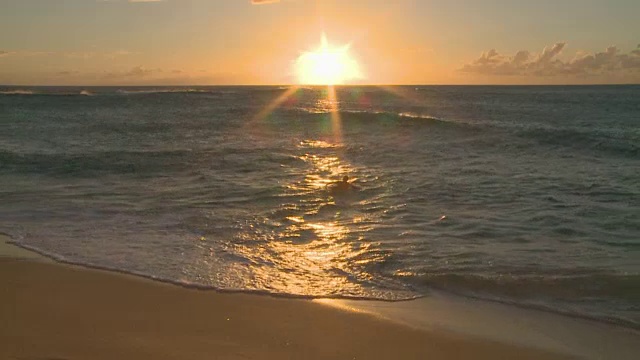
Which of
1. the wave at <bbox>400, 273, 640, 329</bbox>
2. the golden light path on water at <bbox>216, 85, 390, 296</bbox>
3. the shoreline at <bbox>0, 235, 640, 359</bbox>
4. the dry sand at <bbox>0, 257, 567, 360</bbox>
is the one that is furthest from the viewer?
the golden light path on water at <bbox>216, 85, 390, 296</bbox>

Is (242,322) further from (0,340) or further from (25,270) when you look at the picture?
(25,270)

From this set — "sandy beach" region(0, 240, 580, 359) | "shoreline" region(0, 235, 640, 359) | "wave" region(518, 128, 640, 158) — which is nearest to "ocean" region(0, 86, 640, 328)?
"wave" region(518, 128, 640, 158)

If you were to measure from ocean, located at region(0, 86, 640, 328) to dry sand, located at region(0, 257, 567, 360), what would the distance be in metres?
0.61

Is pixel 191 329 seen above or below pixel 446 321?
above

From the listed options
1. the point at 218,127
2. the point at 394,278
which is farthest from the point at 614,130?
the point at 394,278

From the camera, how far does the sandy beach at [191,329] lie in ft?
15.7

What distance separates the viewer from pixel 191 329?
5.29 m

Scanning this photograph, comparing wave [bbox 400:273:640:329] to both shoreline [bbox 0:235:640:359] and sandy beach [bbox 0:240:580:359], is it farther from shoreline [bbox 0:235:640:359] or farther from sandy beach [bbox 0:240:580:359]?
sandy beach [bbox 0:240:580:359]

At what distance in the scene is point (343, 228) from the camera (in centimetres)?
959

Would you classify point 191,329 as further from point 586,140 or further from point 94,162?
point 586,140

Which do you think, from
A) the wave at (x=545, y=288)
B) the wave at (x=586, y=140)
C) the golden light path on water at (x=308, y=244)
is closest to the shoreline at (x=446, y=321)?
the wave at (x=545, y=288)

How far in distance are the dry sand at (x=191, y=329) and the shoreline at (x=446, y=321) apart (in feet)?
0.08

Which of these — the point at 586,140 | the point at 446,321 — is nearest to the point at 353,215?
the point at 446,321

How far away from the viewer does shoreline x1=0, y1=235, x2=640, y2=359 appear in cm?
517
